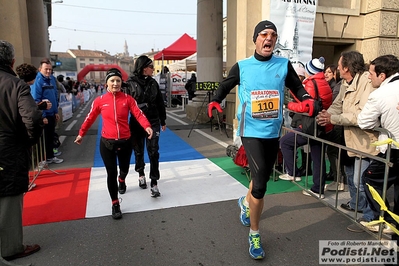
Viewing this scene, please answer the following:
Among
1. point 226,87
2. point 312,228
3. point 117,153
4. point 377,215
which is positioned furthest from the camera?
point 117,153

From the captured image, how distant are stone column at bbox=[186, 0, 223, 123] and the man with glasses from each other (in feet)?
18.4

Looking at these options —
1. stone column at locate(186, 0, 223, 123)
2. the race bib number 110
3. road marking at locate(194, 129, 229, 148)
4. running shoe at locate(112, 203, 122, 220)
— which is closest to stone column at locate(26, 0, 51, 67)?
stone column at locate(186, 0, 223, 123)

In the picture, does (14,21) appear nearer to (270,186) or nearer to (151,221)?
(151,221)

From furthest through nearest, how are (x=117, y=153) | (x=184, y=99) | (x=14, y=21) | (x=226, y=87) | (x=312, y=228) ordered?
(x=184, y=99) < (x=14, y=21) < (x=117, y=153) < (x=312, y=228) < (x=226, y=87)

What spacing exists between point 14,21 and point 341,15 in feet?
25.8

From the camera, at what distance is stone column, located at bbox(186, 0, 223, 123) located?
1119 cm

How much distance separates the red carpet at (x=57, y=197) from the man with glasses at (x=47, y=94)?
0.76 meters

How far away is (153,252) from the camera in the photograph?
3105 mm

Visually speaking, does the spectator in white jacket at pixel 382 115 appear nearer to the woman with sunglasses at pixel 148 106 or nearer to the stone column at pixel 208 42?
the woman with sunglasses at pixel 148 106

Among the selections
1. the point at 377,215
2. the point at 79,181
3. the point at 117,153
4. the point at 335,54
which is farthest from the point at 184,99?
the point at 377,215

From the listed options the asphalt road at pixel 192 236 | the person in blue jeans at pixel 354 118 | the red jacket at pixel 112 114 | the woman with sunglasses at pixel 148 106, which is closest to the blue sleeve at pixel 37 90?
the woman with sunglasses at pixel 148 106

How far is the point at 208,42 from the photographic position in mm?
11398

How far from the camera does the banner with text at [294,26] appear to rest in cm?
658

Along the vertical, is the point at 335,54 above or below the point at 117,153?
above
